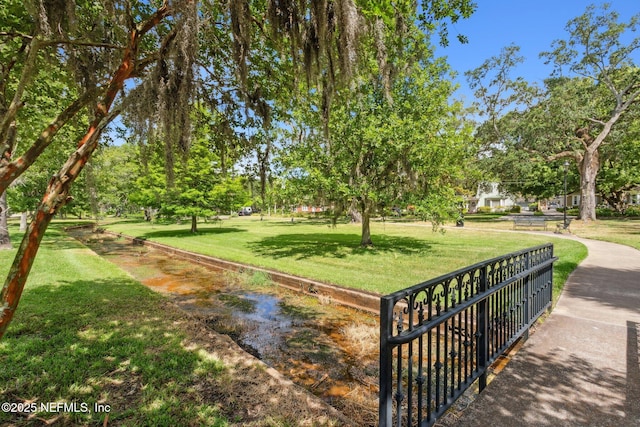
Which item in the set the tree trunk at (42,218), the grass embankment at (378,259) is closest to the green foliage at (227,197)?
the grass embankment at (378,259)

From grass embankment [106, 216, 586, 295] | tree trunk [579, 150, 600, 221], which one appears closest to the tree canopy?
tree trunk [579, 150, 600, 221]

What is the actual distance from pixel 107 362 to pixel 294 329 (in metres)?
2.50

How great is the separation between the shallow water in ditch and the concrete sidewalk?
3.77 ft

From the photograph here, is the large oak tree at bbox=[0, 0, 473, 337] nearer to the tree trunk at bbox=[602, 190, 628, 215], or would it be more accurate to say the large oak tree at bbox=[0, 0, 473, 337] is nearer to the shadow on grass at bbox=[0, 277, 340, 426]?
the shadow on grass at bbox=[0, 277, 340, 426]

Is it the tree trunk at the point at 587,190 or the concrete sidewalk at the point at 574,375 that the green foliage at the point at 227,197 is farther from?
the tree trunk at the point at 587,190

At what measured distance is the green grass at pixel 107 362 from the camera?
256cm

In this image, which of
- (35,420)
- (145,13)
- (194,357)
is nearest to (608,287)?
(194,357)

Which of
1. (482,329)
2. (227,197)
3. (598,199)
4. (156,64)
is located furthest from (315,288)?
(598,199)

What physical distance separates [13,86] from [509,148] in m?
29.3

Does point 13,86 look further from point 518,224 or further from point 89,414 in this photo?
point 518,224

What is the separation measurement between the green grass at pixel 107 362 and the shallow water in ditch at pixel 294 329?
2.88 feet

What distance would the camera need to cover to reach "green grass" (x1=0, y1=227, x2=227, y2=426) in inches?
101

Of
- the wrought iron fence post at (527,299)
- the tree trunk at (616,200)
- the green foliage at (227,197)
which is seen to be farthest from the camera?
the tree trunk at (616,200)

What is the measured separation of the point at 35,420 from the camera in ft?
7.95
